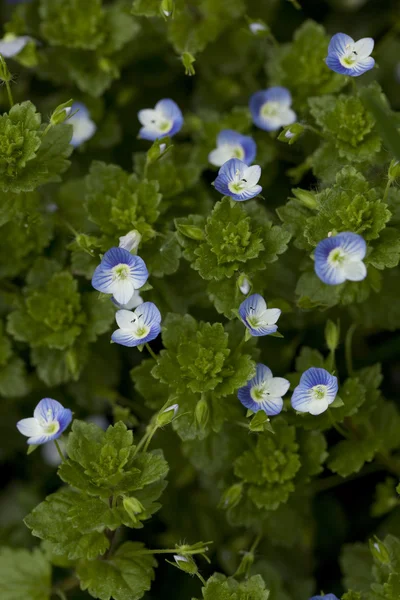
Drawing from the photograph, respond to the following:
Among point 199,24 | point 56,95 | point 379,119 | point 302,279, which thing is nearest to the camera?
point 379,119

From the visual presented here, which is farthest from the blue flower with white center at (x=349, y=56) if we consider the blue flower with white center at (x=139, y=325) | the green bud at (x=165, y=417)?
the green bud at (x=165, y=417)

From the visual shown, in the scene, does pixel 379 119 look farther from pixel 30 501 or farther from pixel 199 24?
pixel 30 501

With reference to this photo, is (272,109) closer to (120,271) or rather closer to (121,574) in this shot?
(120,271)

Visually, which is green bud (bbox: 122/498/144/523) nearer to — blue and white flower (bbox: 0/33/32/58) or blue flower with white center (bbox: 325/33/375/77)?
blue flower with white center (bbox: 325/33/375/77)

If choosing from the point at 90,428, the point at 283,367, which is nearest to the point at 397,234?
the point at 283,367

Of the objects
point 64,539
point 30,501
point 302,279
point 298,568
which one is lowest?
point 298,568

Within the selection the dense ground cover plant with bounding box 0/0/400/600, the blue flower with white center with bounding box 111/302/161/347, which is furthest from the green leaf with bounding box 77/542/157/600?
the blue flower with white center with bounding box 111/302/161/347

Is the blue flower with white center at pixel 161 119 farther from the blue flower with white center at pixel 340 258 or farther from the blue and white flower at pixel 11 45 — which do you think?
the blue flower with white center at pixel 340 258
